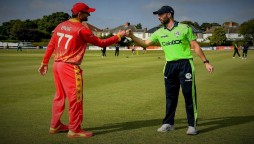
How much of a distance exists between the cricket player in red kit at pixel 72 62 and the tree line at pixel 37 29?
394ft

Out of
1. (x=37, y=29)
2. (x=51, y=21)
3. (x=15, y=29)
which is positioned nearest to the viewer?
(x=15, y=29)

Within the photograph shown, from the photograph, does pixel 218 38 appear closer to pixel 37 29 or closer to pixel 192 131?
pixel 37 29

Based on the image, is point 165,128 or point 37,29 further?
point 37,29

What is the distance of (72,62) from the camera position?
6035mm

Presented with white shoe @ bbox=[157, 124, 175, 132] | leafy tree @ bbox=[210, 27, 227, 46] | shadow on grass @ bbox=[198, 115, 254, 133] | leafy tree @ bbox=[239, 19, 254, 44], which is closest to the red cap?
white shoe @ bbox=[157, 124, 175, 132]

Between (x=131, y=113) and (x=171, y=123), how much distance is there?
5.77 ft

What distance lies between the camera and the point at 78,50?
612 centimetres

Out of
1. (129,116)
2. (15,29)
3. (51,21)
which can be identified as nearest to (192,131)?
(129,116)

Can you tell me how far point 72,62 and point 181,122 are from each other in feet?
9.56

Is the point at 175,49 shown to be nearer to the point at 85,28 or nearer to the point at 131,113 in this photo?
the point at 85,28

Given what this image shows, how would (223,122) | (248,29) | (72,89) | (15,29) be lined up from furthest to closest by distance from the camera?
(248,29) → (15,29) → (223,122) → (72,89)

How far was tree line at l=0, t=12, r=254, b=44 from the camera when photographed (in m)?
123

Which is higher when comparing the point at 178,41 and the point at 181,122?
the point at 178,41

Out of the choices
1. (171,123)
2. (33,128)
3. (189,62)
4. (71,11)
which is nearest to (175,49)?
(189,62)
